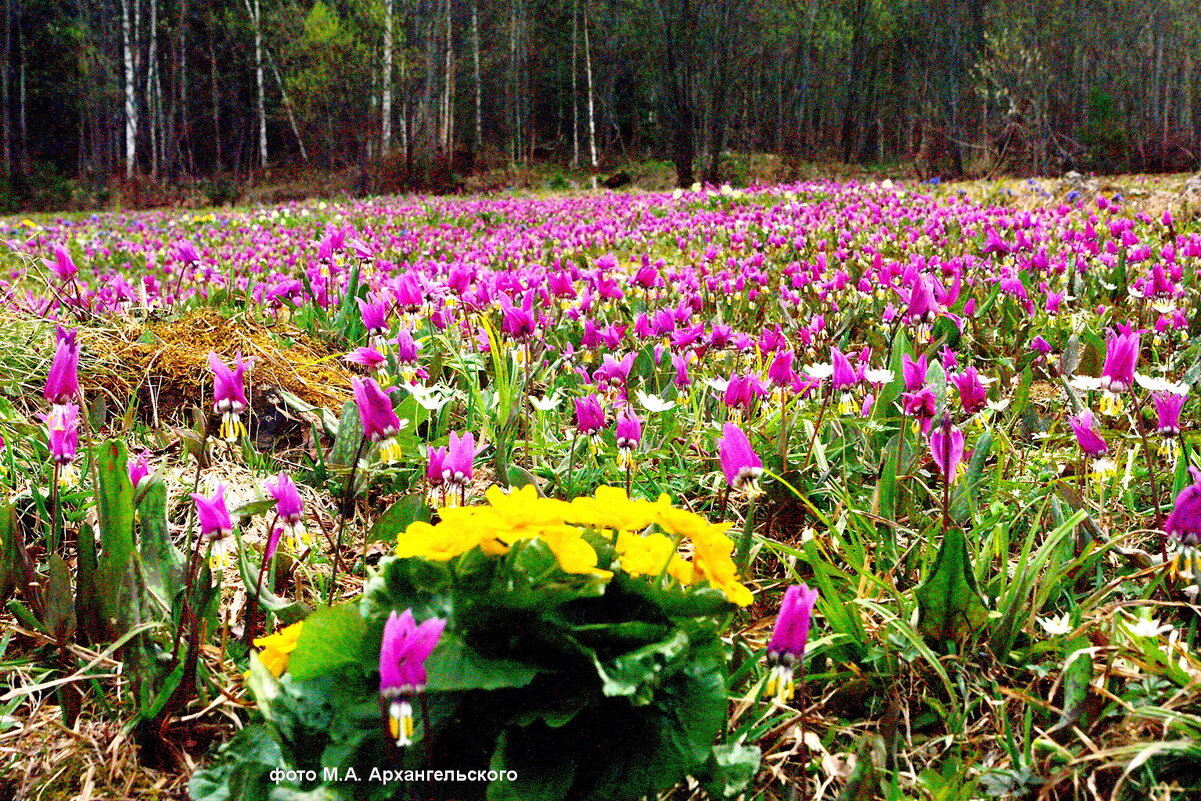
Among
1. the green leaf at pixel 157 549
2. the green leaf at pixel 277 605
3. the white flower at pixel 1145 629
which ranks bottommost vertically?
the white flower at pixel 1145 629

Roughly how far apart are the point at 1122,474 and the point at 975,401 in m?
0.53

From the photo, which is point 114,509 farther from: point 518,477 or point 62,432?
point 518,477

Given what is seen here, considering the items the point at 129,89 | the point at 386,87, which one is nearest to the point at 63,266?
the point at 386,87

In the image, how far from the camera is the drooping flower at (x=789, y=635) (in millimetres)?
946

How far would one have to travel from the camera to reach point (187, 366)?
8.22 feet

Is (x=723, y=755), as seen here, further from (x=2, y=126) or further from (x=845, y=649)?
(x=2, y=126)

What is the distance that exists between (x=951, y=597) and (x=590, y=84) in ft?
96.0

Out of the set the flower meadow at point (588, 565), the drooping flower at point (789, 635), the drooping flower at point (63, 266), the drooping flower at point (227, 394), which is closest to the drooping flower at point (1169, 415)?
the flower meadow at point (588, 565)

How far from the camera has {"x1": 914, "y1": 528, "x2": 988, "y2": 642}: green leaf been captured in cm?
124

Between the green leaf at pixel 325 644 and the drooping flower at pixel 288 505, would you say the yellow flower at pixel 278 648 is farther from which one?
the drooping flower at pixel 288 505

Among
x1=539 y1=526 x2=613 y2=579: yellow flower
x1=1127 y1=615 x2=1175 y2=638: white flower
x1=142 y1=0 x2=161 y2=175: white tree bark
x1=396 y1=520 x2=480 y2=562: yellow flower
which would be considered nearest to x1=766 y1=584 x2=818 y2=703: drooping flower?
x1=539 y1=526 x2=613 y2=579: yellow flower

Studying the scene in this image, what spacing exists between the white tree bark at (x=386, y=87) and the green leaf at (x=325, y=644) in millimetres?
22501

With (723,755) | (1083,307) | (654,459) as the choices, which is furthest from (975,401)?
(1083,307)

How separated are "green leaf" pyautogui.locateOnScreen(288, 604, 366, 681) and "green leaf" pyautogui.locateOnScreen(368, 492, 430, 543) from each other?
481 millimetres
